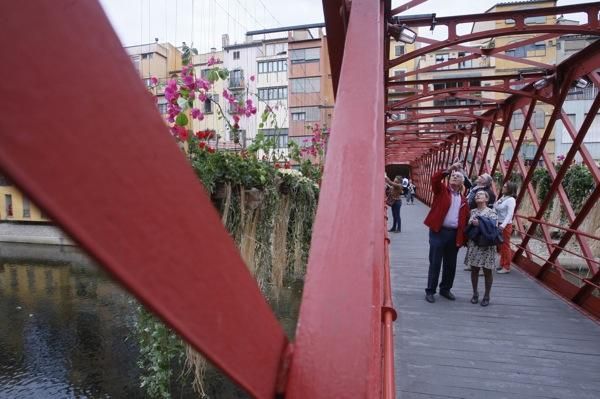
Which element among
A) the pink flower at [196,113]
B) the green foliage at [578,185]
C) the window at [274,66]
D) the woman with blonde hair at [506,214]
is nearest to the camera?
the pink flower at [196,113]

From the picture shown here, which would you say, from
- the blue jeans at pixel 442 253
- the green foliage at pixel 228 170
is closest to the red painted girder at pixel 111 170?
the green foliage at pixel 228 170

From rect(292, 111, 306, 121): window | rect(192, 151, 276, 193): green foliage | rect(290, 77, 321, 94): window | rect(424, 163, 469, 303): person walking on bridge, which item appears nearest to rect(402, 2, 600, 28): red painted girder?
rect(424, 163, 469, 303): person walking on bridge

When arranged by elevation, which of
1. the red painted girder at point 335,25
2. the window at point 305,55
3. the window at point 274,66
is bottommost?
the red painted girder at point 335,25

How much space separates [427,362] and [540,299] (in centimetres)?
273

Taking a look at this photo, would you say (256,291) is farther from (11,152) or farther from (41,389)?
(41,389)

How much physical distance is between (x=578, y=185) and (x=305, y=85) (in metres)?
31.7

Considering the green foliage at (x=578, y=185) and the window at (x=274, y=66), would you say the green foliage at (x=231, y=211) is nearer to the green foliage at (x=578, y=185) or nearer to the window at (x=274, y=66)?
the green foliage at (x=578, y=185)

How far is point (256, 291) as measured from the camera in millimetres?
583

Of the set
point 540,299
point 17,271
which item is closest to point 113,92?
point 540,299

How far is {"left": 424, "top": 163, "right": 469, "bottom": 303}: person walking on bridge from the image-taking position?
5.20 metres

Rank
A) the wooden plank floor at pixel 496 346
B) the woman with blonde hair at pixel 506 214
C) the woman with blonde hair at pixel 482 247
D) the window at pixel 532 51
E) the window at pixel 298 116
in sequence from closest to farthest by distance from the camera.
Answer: the wooden plank floor at pixel 496 346 < the woman with blonde hair at pixel 482 247 < the woman with blonde hair at pixel 506 214 < the window at pixel 532 51 < the window at pixel 298 116

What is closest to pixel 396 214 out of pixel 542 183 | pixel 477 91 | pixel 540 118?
pixel 477 91

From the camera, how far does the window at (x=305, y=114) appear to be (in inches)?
1569

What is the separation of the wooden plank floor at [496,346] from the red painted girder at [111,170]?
3.09 meters
